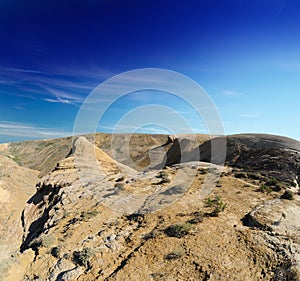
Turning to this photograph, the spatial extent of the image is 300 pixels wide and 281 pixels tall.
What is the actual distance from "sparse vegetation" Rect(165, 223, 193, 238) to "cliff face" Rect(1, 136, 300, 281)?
0.04 meters

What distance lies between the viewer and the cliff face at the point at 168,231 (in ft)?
26.9

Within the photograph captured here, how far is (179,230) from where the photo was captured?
33.3ft

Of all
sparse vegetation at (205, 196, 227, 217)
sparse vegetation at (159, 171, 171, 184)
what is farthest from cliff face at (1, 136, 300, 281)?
sparse vegetation at (159, 171, 171, 184)

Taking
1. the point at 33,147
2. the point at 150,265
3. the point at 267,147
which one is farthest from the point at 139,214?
the point at 33,147

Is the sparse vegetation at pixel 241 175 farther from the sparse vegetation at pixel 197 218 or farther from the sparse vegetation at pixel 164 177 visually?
the sparse vegetation at pixel 197 218

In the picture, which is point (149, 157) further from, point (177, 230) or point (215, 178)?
point (177, 230)

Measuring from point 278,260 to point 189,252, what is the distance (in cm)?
302

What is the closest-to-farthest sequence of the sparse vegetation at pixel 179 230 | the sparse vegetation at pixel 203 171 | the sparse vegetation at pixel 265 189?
the sparse vegetation at pixel 179 230
the sparse vegetation at pixel 265 189
the sparse vegetation at pixel 203 171

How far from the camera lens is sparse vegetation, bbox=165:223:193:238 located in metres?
10.0

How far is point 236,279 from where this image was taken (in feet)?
24.2

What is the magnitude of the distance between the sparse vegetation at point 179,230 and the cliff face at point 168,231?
0.04 metres

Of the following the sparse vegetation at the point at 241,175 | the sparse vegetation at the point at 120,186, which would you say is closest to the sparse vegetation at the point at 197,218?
the sparse vegetation at the point at 120,186

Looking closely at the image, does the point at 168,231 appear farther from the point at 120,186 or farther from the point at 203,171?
the point at 203,171

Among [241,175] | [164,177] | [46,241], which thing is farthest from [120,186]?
[241,175]
